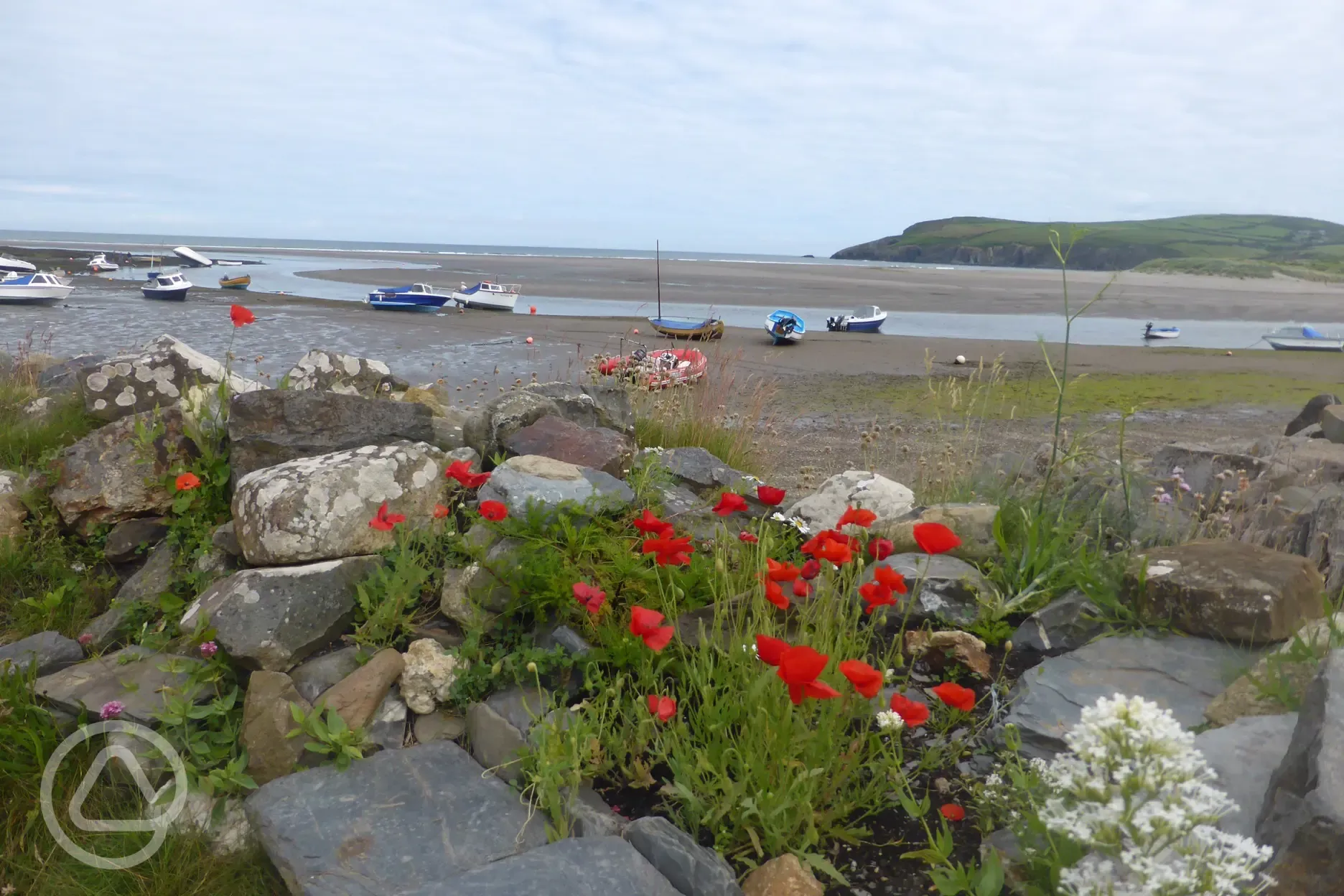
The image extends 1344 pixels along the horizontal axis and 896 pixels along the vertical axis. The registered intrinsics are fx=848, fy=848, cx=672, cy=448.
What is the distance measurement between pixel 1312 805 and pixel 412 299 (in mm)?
31201

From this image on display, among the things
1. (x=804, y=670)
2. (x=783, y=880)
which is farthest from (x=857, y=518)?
(x=783, y=880)

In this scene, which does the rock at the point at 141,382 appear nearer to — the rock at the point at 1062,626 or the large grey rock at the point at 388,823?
the large grey rock at the point at 388,823

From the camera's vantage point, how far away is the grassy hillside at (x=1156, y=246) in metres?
78.9

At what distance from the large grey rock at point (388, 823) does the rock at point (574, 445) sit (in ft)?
6.06

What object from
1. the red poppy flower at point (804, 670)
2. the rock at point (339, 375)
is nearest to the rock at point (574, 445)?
the rock at point (339, 375)

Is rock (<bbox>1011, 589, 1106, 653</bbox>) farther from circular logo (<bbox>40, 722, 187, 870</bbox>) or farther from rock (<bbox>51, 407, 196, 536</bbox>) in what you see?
rock (<bbox>51, 407, 196, 536</bbox>)

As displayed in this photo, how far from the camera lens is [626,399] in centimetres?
605

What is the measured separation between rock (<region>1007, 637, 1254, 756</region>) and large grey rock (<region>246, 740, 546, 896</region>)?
165 cm

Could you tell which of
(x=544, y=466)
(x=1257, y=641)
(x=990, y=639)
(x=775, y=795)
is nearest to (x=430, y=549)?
(x=544, y=466)

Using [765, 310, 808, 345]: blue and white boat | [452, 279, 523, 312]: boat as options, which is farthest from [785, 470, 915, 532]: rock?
[452, 279, 523, 312]: boat

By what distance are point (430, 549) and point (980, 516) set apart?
2598mm

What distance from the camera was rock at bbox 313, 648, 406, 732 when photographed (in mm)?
3127

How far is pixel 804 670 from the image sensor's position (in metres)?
2.05

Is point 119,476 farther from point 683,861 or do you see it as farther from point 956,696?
point 956,696
